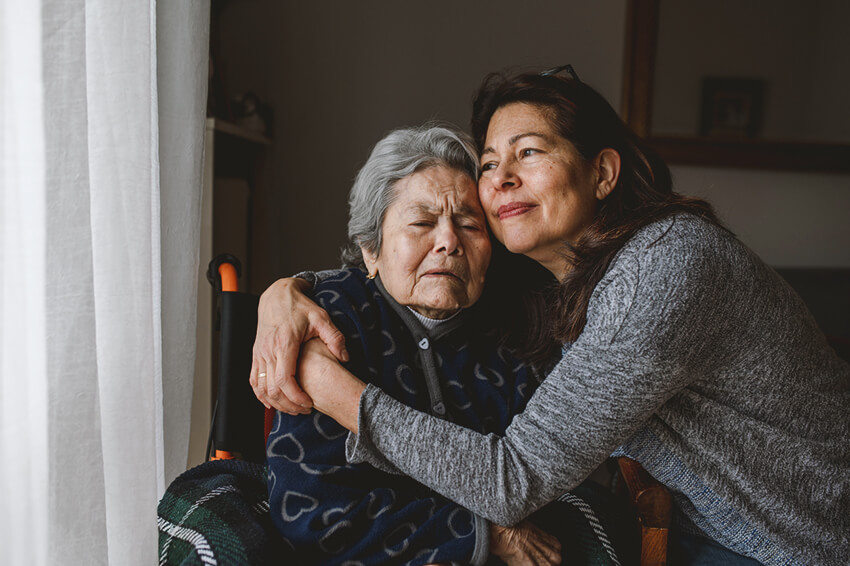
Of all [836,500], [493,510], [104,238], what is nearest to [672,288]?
[493,510]

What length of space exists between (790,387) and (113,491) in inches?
47.0

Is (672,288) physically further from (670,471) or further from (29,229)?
(29,229)

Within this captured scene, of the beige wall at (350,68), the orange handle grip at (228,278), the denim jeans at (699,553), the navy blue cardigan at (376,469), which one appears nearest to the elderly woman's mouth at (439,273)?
the navy blue cardigan at (376,469)

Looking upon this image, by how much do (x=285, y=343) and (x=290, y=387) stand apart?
0.27 feet

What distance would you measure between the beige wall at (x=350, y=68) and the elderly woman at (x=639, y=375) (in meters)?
1.41

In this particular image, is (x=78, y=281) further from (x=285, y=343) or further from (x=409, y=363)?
(x=409, y=363)

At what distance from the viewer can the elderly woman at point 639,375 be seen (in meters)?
1.01

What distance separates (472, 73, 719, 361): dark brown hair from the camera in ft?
3.91

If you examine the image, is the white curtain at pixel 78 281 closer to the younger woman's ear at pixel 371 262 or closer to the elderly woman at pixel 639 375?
the elderly woman at pixel 639 375

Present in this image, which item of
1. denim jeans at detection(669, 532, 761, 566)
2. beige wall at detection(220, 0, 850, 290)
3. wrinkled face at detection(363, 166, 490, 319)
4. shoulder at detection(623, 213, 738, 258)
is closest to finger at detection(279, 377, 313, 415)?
wrinkled face at detection(363, 166, 490, 319)

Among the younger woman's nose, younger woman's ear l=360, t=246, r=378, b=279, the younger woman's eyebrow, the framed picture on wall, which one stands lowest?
younger woman's ear l=360, t=246, r=378, b=279

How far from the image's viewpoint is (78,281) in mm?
945

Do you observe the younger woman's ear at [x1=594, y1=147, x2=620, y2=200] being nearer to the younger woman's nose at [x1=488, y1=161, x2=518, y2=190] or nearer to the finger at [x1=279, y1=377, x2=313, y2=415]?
the younger woman's nose at [x1=488, y1=161, x2=518, y2=190]

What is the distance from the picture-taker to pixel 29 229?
900 millimetres
